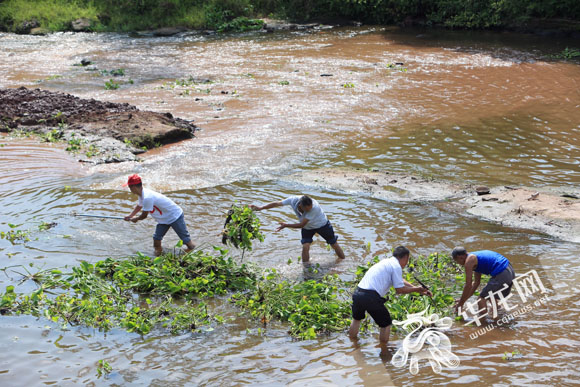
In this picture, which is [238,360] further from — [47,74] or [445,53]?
[445,53]

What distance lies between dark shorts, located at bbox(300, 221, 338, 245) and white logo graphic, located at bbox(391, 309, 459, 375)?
238 cm

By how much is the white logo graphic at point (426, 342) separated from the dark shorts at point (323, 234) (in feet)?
7.82

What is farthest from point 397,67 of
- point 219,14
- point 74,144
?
point 219,14

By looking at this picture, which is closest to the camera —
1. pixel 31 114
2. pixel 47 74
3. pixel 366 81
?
pixel 31 114

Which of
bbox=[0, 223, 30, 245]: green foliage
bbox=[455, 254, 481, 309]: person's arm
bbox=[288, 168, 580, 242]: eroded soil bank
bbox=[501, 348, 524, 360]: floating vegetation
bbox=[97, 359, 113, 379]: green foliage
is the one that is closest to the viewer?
bbox=[97, 359, 113, 379]: green foliage

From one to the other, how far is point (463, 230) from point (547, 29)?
22866mm

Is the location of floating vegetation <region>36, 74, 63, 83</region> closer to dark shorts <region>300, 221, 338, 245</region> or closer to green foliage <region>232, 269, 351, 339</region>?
dark shorts <region>300, 221, 338, 245</region>

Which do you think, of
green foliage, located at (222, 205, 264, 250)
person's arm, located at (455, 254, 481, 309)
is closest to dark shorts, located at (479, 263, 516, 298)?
person's arm, located at (455, 254, 481, 309)

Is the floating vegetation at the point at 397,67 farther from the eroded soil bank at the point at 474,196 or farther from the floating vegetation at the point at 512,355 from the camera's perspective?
the floating vegetation at the point at 512,355

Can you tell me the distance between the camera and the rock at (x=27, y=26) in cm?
3466

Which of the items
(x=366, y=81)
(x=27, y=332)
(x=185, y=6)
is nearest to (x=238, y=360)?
(x=27, y=332)

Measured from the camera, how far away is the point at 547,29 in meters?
29.4

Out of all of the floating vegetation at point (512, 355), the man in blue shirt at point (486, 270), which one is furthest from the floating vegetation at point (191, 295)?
the floating vegetation at point (512, 355)

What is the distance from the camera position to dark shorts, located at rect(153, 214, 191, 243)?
9758mm
